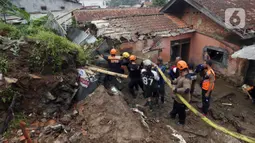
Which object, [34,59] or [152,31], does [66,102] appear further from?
[152,31]

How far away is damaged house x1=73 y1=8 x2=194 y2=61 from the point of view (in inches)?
310

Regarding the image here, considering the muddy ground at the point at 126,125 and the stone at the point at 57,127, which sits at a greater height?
the stone at the point at 57,127

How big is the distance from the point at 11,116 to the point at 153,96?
426cm

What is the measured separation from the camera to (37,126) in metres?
4.23

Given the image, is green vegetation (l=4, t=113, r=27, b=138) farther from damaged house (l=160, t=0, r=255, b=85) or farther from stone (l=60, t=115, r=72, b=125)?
damaged house (l=160, t=0, r=255, b=85)

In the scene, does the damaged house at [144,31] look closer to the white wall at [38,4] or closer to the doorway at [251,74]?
the doorway at [251,74]

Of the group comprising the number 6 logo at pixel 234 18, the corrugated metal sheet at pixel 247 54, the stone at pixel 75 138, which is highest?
the number 6 logo at pixel 234 18

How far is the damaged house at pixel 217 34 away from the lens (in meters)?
8.11

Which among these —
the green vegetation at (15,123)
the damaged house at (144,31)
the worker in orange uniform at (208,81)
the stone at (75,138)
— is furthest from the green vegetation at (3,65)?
the worker in orange uniform at (208,81)

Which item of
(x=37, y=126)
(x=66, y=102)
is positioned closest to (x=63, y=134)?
(x=37, y=126)

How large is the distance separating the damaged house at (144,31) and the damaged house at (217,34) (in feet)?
1.81

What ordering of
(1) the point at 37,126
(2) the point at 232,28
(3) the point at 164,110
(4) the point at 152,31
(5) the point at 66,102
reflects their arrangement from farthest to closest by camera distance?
(4) the point at 152,31
(2) the point at 232,28
(3) the point at 164,110
(5) the point at 66,102
(1) the point at 37,126

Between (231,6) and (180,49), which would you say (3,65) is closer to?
(180,49)

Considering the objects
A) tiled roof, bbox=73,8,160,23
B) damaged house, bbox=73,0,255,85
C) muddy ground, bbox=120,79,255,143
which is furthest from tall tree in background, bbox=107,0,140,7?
muddy ground, bbox=120,79,255,143
